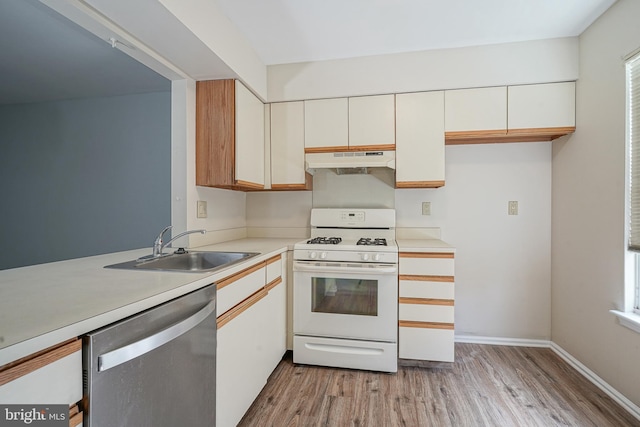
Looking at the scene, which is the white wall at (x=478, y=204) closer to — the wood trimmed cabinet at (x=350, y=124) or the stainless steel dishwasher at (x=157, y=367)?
the wood trimmed cabinet at (x=350, y=124)

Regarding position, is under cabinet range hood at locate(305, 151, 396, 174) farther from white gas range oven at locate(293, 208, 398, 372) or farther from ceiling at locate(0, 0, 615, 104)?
ceiling at locate(0, 0, 615, 104)

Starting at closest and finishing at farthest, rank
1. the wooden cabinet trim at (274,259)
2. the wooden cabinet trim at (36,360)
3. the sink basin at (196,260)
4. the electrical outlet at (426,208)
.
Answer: the wooden cabinet trim at (36,360)
the sink basin at (196,260)
the wooden cabinet trim at (274,259)
the electrical outlet at (426,208)

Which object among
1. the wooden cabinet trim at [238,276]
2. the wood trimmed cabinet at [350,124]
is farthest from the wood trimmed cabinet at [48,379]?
the wood trimmed cabinet at [350,124]

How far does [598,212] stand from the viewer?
1.83 metres

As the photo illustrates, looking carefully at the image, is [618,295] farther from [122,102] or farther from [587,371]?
[122,102]

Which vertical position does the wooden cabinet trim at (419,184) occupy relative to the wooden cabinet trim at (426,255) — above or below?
above

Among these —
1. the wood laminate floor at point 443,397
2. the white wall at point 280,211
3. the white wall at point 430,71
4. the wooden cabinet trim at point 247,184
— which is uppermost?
the white wall at point 430,71

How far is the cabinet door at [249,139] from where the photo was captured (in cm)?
204

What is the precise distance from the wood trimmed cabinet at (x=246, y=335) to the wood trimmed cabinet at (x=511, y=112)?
1.79 m

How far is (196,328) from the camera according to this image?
109 cm

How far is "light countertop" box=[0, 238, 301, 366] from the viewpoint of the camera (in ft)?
1.99

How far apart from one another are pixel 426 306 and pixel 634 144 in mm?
1540

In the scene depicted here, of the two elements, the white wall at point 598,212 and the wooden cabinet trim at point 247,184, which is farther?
the wooden cabinet trim at point 247,184

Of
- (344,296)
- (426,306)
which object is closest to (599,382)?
(426,306)
